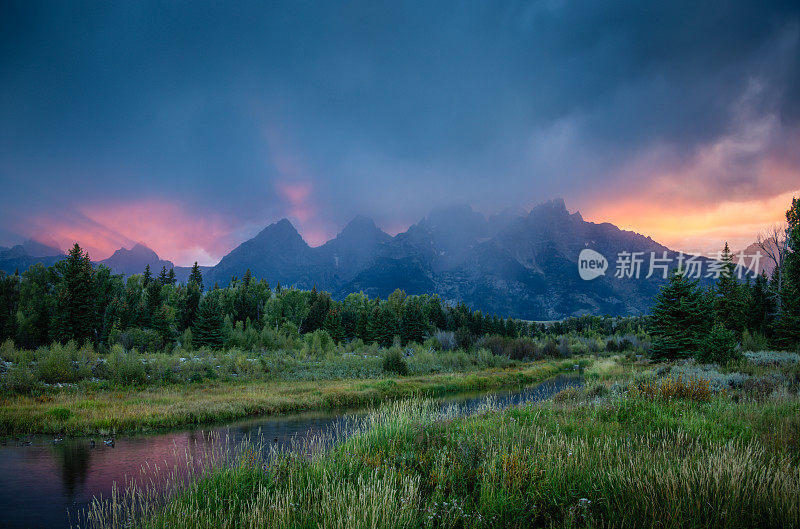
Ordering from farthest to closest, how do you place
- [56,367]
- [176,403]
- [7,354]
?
[7,354], [56,367], [176,403]

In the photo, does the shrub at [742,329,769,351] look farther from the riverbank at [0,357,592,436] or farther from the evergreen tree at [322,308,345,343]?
the evergreen tree at [322,308,345,343]

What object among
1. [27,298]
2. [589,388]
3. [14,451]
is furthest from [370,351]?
[27,298]

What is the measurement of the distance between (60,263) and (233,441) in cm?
6013

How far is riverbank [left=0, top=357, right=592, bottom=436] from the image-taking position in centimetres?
1912

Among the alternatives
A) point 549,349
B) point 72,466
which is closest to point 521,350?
point 549,349

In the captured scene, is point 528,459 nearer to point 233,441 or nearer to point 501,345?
point 233,441

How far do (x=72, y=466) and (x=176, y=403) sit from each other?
33.7 feet

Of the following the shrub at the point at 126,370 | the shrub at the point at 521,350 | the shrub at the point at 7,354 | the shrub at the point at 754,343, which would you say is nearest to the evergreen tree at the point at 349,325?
the shrub at the point at 521,350

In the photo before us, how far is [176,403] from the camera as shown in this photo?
2412 cm

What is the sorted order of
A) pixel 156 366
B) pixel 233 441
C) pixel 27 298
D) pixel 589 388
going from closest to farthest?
pixel 233 441, pixel 589 388, pixel 156 366, pixel 27 298

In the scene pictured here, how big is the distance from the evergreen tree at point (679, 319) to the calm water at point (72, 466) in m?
27.6

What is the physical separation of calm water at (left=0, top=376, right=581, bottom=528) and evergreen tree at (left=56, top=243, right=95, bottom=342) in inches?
1309

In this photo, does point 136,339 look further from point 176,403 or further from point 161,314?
point 176,403

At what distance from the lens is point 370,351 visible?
56.3 meters
